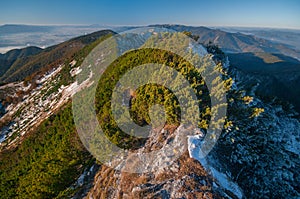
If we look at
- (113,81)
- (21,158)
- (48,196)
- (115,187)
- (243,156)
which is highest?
(113,81)

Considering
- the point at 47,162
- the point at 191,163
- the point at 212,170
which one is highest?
the point at 191,163

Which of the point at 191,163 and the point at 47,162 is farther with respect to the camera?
the point at 47,162

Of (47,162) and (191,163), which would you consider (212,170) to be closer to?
(191,163)

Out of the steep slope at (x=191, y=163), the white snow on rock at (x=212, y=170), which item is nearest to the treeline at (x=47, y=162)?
the steep slope at (x=191, y=163)

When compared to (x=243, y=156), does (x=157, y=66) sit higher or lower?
higher

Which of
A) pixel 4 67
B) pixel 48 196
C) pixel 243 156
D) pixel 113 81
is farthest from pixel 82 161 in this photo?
pixel 4 67

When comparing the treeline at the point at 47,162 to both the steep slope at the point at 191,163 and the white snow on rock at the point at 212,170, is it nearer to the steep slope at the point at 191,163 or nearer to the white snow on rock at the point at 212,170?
the steep slope at the point at 191,163

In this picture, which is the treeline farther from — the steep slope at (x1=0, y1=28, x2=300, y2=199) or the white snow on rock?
the white snow on rock

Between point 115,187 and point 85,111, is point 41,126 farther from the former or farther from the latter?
point 115,187

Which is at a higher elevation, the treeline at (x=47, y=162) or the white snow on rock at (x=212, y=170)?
the white snow on rock at (x=212, y=170)

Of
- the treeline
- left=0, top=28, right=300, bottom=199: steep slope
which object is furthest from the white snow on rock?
the treeline

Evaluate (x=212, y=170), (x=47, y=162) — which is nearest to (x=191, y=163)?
(x=212, y=170)
